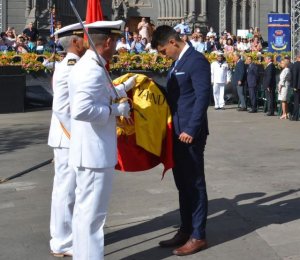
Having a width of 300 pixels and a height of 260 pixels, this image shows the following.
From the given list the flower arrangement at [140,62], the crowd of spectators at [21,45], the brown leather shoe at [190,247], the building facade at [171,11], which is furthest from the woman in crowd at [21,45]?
the brown leather shoe at [190,247]

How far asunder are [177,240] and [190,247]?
12.7 inches

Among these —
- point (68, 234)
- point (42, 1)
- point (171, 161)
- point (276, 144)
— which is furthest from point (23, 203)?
point (42, 1)

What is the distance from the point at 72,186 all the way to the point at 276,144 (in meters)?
8.45

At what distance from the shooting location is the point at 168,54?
7.22 meters

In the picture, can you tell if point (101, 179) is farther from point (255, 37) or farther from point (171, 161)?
point (255, 37)

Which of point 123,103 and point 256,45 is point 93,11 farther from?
point 256,45

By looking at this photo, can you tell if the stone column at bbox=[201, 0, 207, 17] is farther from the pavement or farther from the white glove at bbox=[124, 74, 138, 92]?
the white glove at bbox=[124, 74, 138, 92]

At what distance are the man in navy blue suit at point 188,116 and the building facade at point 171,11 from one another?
95.8ft

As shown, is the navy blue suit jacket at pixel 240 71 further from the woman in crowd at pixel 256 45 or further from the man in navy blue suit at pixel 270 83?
the woman in crowd at pixel 256 45

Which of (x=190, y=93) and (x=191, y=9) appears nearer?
(x=190, y=93)

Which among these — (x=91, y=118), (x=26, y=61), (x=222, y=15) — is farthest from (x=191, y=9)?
(x=91, y=118)

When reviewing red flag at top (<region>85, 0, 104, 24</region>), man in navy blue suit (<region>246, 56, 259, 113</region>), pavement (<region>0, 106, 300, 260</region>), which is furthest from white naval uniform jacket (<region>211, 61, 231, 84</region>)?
red flag at top (<region>85, 0, 104, 24</region>)

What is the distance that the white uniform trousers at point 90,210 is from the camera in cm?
611

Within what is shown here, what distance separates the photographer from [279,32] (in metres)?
27.6
